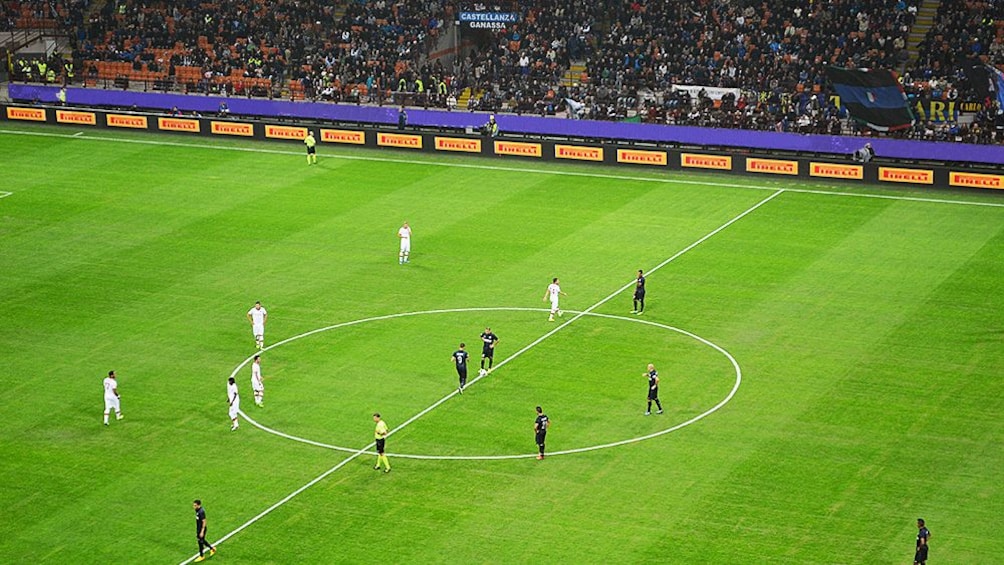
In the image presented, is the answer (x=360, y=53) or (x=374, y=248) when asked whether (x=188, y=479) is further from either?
(x=360, y=53)

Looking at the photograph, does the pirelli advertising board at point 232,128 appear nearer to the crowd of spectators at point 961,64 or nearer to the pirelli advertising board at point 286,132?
the pirelli advertising board at point 286,132

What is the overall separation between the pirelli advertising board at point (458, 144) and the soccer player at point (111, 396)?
37354 millimetres

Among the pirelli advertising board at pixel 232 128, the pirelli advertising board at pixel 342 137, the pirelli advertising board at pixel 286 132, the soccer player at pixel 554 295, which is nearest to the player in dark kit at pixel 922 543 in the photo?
the soccer player at pixel 554 295

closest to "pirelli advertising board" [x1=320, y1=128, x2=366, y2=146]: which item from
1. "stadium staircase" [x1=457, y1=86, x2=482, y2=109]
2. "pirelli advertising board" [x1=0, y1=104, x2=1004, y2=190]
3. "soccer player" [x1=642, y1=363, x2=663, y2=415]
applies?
"pirelli advertising board" [x1=0, y1=104, x2=1004, y2=190]

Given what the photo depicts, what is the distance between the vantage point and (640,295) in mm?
53062

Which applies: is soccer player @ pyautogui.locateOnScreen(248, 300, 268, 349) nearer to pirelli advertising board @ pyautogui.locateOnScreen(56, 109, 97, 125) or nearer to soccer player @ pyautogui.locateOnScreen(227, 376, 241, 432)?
soccer player @ pyautogui.locateOnScreen(227, 376, 241, 432)

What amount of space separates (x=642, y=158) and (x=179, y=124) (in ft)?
90.3

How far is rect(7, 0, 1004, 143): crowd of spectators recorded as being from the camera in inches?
3103

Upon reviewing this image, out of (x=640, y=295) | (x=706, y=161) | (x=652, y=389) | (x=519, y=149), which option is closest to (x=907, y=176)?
(x=706, y=161)

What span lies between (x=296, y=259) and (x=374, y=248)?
3370 mm

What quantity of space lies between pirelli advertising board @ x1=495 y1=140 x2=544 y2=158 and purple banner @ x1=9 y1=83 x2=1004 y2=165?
4.48 meters

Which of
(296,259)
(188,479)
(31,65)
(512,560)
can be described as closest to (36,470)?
(188,479)

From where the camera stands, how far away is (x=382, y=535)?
3684 cm

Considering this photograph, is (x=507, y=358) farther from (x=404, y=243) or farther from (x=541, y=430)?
(x=404, y=243)
